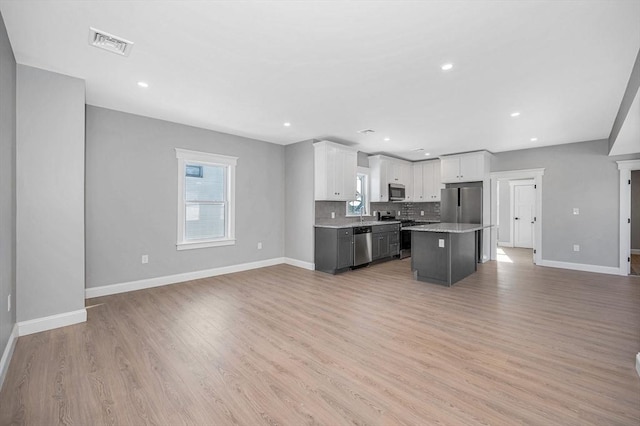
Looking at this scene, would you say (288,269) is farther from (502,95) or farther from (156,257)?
(502,95)

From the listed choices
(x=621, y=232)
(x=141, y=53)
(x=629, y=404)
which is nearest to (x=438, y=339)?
(x=629, y=404)

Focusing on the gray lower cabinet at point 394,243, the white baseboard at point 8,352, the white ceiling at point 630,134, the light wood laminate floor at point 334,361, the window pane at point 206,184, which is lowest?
the light wood laminate floor at point 334,361

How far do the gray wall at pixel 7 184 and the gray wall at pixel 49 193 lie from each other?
0.30 feet

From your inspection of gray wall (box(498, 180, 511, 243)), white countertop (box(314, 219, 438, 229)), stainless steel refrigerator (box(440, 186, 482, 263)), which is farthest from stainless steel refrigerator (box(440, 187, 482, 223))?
gray wall (box(498, 180, 511, 243))

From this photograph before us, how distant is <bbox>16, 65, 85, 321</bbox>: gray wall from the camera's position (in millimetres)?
2783

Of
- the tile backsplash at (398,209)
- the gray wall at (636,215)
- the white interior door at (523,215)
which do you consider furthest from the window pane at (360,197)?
the gray wall at (636,215)

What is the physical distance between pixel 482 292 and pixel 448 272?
0.54 meters

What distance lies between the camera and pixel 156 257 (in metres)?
4.48

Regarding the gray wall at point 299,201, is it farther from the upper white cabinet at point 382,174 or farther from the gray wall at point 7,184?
the gray wall at point 7,184

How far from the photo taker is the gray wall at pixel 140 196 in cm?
395

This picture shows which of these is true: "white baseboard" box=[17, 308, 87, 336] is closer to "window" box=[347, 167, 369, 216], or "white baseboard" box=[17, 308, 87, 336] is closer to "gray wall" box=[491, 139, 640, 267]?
"window" box=[347, 167, 369, 216]

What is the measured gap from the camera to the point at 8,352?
7.72 feet

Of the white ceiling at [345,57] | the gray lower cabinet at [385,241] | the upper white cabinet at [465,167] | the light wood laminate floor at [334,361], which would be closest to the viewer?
the light wood laminate floor at [334,361]

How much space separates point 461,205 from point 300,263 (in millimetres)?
4211
